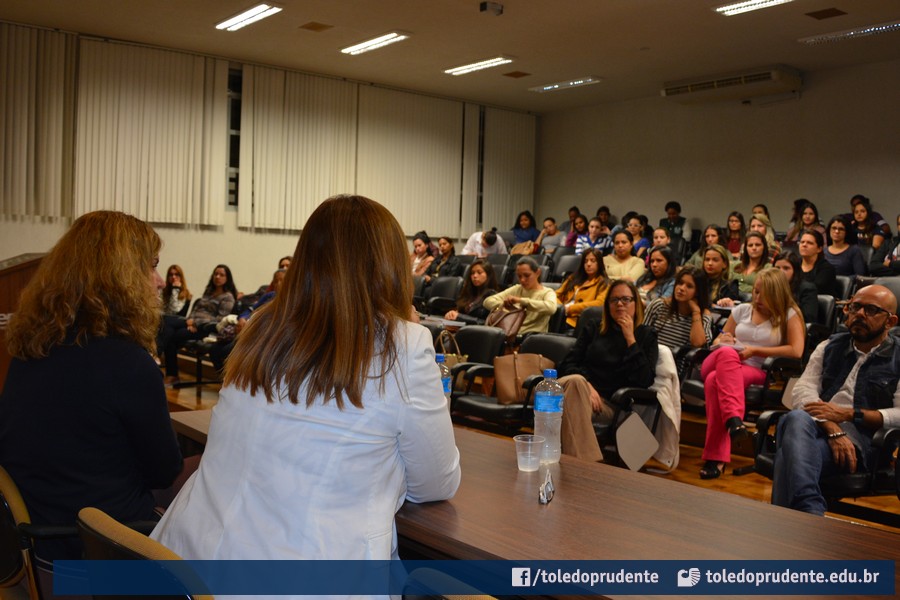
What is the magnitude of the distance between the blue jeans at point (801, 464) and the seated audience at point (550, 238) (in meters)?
8.35

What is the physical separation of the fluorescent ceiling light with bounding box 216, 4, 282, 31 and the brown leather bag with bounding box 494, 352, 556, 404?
17.3 feet

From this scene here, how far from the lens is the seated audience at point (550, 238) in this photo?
11812mm

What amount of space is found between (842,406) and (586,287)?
12.8ft

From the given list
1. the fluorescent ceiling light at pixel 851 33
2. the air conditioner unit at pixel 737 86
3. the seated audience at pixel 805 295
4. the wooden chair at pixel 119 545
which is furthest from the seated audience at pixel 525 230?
the wooden chair at pixel 119 545

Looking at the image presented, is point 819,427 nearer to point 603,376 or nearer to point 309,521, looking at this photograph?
point 603,376

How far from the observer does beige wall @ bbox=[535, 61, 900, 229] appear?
10094 mm

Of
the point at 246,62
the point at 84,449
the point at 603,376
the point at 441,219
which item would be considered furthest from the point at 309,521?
the point at 441,219

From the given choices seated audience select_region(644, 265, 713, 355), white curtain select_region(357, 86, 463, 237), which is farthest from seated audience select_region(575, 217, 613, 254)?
seated audience select_region(644, 265, 713, 355)

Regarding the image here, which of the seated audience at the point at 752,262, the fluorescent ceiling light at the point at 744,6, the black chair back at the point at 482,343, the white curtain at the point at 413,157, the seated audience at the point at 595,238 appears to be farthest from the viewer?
the white curtain at the point at 413,157

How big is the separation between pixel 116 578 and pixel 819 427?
9.53 feet

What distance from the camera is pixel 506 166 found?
13.9 meters

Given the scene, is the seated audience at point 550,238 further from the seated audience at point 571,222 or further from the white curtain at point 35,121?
the white curtain at point 35,121

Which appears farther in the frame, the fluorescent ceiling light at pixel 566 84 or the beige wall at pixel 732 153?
the fluorescent ceiling light at pixel 566 84

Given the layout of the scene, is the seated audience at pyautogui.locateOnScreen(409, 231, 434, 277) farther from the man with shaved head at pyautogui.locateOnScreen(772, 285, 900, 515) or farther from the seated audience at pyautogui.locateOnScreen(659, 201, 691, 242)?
the man with shaved head at pyautogui.locateOnScreen(772, 285, 900, 515)
